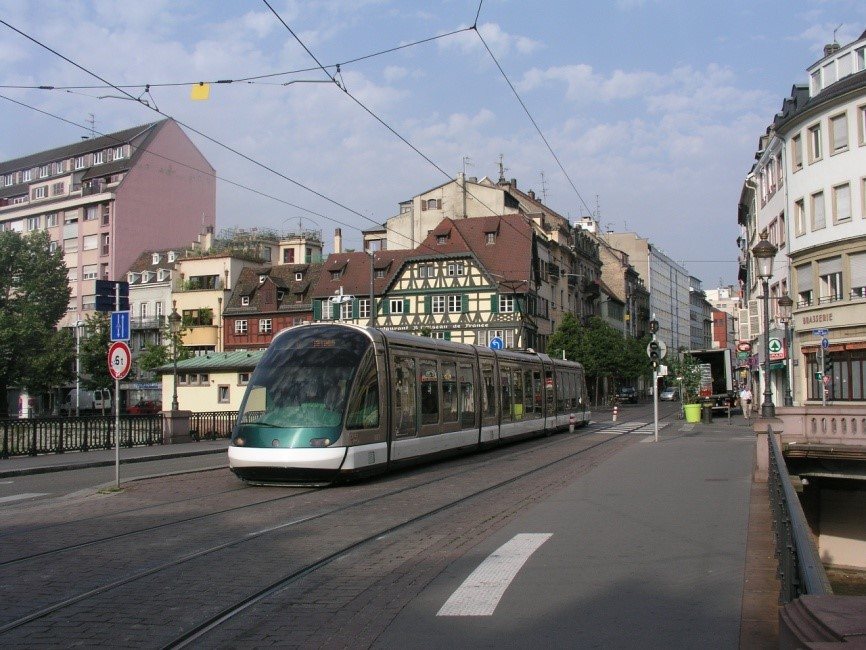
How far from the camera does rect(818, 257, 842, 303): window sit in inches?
1487

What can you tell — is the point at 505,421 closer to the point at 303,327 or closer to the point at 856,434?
the point at 856,434

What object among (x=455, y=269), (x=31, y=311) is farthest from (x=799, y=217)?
(x=31, y=311)

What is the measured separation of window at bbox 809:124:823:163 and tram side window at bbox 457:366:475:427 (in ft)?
80.5

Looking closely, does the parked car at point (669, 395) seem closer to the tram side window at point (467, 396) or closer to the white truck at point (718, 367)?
the white truck at point (718, 367)

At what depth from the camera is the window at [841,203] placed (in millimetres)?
37469

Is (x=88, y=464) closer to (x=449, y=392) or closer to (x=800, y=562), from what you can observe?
(x=449, y=392)

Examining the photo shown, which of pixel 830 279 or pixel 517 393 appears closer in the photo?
pixel 517 393

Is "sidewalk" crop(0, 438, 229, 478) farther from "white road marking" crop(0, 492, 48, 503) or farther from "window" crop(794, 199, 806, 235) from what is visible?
"window" crop(794, 199, 806, 235)

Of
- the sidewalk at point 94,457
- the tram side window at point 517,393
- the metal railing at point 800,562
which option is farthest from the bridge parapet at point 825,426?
the metal railing at point 800,562

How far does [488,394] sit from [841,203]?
21835 mm

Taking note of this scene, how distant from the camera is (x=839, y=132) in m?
38.1

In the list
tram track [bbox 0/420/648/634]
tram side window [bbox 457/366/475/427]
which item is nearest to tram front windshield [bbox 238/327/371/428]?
tram track [bbox 0/420/648/634]

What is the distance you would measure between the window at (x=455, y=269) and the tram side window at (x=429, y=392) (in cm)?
4764

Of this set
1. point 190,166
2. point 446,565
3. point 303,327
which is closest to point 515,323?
point 190,166
